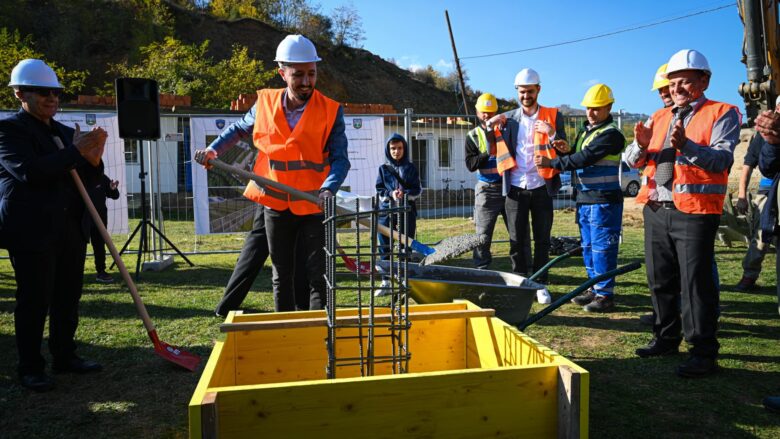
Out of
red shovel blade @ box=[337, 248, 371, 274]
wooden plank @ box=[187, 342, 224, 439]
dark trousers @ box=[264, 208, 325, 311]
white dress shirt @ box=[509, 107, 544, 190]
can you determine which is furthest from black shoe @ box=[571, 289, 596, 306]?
wooden plank @ box=[187, 342, 224, 439]

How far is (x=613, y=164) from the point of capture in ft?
18.1

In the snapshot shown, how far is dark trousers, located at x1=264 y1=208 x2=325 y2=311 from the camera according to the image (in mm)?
4129

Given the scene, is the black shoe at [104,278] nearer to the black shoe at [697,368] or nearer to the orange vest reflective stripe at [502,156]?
the orange vest reflective stripe at [502,156]

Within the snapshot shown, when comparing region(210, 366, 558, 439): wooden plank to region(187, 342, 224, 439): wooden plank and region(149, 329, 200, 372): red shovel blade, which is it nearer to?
region(187, 342, 224, 439): wooden plank

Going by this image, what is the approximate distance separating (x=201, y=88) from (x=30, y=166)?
1015 inches

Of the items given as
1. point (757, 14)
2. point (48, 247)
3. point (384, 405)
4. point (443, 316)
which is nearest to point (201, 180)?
point (48, 247)

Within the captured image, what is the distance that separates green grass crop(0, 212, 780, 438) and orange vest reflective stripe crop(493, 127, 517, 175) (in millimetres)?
1491

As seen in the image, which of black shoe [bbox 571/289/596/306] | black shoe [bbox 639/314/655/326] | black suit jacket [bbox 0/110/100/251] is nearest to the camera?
black suit jacket [bbox 0/110/100/251]

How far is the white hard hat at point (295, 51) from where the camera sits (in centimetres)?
367

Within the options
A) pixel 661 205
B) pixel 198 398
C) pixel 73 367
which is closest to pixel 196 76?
pixel 73 367

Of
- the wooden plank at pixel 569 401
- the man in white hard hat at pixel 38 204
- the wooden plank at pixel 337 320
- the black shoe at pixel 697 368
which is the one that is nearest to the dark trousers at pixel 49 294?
the man in white hard hat at pixel 38 204

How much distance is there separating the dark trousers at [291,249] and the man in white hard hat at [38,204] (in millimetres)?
1259

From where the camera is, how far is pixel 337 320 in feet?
9.74

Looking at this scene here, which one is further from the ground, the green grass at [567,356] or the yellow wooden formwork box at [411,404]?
the yellow wooden formwork box at [411,404]
